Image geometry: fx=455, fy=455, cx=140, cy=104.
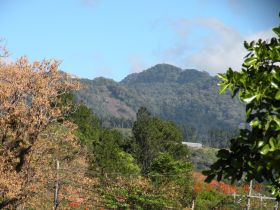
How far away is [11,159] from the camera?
21109 millimetres

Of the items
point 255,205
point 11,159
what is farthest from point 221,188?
point 11,159

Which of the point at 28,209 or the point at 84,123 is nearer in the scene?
the point at 28,209

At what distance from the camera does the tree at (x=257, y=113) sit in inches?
150

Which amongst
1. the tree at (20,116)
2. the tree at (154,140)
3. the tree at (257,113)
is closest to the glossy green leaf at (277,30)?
the tree at (257,113)

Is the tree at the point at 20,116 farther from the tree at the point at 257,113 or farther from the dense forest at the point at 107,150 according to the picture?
the tree at the point at 257,113

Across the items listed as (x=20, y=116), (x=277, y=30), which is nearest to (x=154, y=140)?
(x=20, y=116)

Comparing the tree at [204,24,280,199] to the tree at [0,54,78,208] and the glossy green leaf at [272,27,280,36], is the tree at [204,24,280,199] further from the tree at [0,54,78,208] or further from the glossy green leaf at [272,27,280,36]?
the tree at [0,54,78,208]

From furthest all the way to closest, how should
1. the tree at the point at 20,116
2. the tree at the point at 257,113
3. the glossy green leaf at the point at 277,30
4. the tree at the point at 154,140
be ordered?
the tree at the point at 154,140 → the tree at the point at 20,116 → the glossy green leaf at the point at 277,30 → the tree at the point at 257,113

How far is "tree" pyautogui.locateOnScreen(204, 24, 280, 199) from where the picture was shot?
382cm

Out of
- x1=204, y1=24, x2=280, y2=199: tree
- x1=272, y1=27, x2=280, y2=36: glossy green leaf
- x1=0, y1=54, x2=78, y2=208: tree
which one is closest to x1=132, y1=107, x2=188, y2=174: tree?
x1=0, y1=54, x2=78, y2=208: tree

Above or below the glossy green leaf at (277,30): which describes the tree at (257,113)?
below

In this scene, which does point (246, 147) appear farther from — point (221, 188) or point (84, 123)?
point (221, 188)

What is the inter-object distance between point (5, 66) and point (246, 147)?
767 inches

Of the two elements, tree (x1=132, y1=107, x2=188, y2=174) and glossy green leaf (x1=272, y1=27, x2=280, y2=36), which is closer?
glossy green leaf (x1=272, y1=27, x2=280, y2=36)
